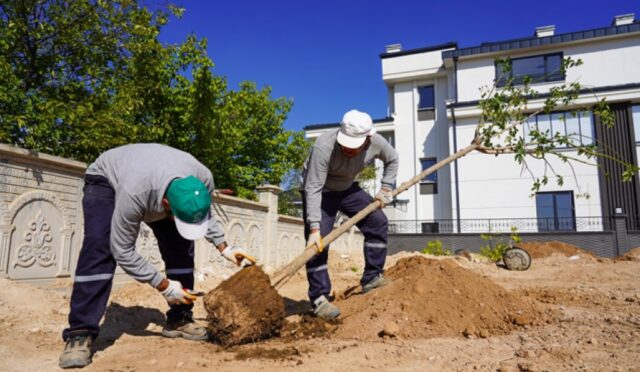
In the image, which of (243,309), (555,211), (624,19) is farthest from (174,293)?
(624,19)

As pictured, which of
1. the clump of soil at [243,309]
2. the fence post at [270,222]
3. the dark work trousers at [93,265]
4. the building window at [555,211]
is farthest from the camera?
the building window at [555,211]

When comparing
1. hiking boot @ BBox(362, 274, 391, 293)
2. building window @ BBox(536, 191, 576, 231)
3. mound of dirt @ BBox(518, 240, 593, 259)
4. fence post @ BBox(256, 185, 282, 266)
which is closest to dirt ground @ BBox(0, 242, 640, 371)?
hiking boot @ BBox(362, 274, 391, 293)

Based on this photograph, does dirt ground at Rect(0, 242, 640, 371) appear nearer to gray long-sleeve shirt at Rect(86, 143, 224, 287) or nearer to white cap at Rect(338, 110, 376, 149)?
gray long-sleeve shirt at Rect(86, 143, 224, 287)

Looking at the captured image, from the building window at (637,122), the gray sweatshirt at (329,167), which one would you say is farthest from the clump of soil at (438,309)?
the building window at (637,122)

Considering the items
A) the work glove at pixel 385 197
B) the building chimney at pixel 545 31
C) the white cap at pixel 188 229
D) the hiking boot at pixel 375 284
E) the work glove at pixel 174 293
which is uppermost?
the building chimney at pixel 545 31

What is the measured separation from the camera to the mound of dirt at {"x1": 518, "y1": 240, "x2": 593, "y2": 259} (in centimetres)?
1410

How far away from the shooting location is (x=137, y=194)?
260 cm

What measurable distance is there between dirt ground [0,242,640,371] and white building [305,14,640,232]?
1414cm

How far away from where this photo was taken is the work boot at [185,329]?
3230 mm

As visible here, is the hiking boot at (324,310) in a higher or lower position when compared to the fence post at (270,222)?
lower

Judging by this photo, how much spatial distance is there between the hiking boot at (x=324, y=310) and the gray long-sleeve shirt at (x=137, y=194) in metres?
1.38

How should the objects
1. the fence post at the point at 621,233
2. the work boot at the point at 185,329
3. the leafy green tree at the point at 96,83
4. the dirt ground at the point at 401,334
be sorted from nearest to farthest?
the dirt ground at the point at 401,334, the work boot at the point at 185,329, the leafy green tree at the point at 96,83, the fence post at the point at 621,233

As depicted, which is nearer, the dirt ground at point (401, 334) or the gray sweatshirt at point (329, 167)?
the dirt ground at point (401, 334)

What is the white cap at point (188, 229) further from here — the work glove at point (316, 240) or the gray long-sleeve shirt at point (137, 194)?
the work glove at point (316, 240)
